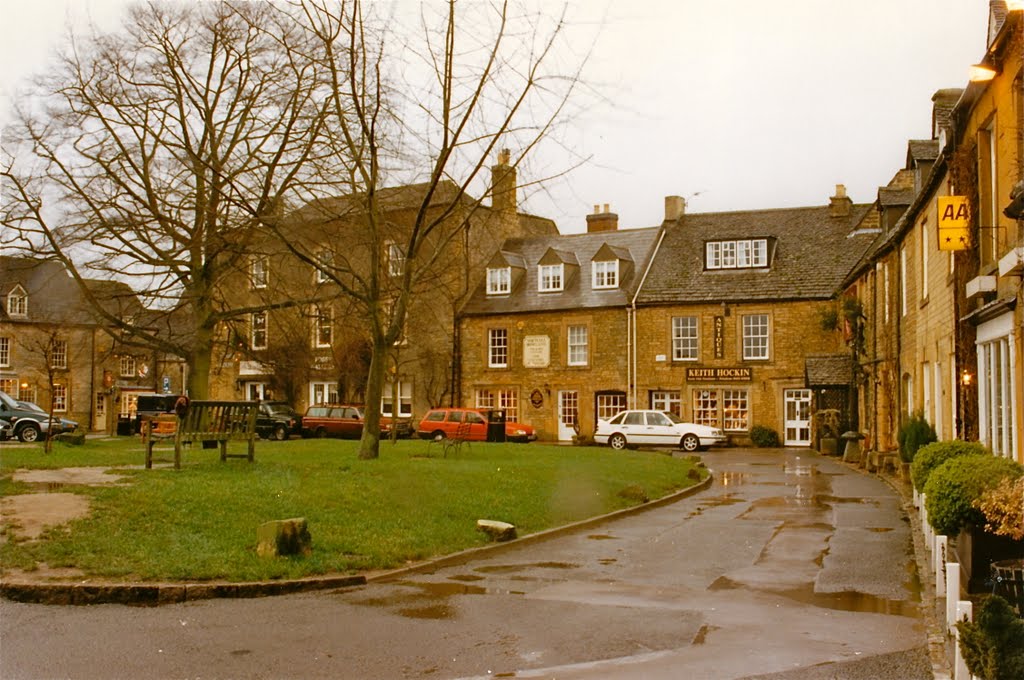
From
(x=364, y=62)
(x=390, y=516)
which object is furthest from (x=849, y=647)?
(x=364, y=62)

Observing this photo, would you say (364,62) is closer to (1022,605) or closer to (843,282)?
(1022,605)

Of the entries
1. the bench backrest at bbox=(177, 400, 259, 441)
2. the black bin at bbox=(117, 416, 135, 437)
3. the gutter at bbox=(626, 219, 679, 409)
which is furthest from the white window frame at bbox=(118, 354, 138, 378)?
the bench backrest at bbox=(177, 400, 259, 441)

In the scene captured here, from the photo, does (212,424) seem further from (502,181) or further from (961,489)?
(961,489)

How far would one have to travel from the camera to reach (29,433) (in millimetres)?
37094

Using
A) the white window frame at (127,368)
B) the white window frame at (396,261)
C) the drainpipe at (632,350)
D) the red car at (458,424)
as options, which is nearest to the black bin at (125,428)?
the red car at (458,424)

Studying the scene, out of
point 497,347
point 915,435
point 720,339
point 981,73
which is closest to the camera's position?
point 981,73

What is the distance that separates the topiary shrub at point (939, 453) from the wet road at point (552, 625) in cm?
120

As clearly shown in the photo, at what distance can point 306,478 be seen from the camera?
653 inches

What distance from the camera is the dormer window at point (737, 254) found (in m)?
43.2

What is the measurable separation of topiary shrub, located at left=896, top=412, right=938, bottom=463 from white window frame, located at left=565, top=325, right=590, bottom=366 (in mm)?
22533

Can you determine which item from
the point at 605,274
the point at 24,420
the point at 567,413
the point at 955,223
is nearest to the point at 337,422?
the point at 567,413

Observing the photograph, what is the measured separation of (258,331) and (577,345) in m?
15.9

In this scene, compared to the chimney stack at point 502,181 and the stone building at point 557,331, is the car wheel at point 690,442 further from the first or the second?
the chimney stack at point 502,181

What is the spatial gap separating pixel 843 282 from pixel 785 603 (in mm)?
29909
